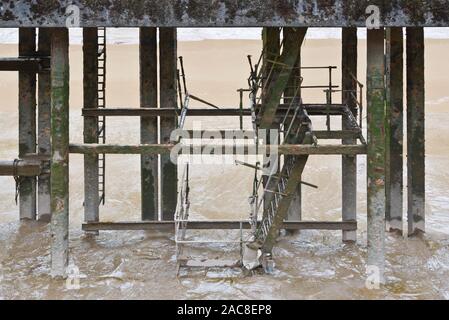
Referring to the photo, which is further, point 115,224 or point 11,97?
point 11,97

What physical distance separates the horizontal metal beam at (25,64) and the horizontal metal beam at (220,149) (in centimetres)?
314

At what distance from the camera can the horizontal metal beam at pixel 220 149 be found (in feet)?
27.2

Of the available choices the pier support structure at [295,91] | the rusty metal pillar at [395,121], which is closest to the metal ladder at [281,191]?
the pier support structure at [295,91]

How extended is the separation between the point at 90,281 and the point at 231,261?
1.94 meters

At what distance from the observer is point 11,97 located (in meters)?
29.4

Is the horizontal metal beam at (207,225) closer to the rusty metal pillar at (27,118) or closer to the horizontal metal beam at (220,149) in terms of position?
the rusty metal pillar at (27,118)

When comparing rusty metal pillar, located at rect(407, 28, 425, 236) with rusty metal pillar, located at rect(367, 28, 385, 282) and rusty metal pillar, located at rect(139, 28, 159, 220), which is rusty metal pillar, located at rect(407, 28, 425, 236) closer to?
rusty metal pillar, located at rect(367, 28, 385, 282)

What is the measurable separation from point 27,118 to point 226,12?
5.10 m

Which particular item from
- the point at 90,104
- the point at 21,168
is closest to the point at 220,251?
the point at 90,104

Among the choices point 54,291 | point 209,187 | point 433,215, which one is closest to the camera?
point 54,291

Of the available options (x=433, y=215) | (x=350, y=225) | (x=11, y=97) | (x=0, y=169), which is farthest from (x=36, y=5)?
(x=11, y=97)

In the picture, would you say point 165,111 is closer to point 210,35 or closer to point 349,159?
point 349,159

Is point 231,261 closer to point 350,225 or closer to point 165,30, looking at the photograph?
point 350,225

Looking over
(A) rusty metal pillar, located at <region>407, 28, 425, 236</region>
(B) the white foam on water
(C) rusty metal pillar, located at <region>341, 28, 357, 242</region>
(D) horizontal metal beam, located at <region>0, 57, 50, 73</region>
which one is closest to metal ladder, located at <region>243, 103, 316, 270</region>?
(C) rusty metal pillar, located at <region>341, 28, 357, 242</region>
